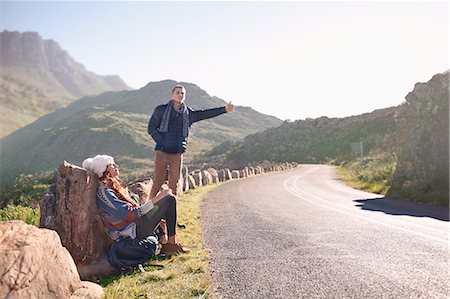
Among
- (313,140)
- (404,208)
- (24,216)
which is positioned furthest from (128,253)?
(313,140)

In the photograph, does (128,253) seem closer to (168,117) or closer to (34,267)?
(34,267)

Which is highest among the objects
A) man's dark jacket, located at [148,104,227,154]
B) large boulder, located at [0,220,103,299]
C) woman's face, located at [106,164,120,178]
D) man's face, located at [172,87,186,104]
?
man's face, located at [172,87,186,104]

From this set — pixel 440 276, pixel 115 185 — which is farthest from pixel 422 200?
pixel 115 185

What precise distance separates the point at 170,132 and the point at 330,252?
3412 millimetres

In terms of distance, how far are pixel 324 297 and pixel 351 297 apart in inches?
10.8

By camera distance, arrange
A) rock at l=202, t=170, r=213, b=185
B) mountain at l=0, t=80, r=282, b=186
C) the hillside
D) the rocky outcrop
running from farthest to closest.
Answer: mountain at l=0, t=80, r=282, b=186, the hillside, rock at l=202, t=170, r=213, b=185, the rocky outcrop

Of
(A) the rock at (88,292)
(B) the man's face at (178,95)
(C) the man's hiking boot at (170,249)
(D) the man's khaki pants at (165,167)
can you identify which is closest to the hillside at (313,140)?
(D) the man's khaki pants at (165,167)

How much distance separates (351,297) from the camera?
12.8 feet

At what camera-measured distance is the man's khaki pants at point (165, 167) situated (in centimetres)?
710

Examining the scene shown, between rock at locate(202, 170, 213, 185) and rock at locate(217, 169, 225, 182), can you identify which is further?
rock at locate(217, 169, 225, 182)

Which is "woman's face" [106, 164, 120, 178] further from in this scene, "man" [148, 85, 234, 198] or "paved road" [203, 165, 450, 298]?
"paved road" [203, 165, 450, 298]

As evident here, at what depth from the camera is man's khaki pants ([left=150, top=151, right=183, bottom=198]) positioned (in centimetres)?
710

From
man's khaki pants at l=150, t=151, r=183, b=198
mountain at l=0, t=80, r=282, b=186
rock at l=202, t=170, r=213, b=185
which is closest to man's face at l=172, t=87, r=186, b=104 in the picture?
man's khaki pants at l=150, t=151, r=183, b=198

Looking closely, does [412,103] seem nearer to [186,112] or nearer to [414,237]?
[414,237]
